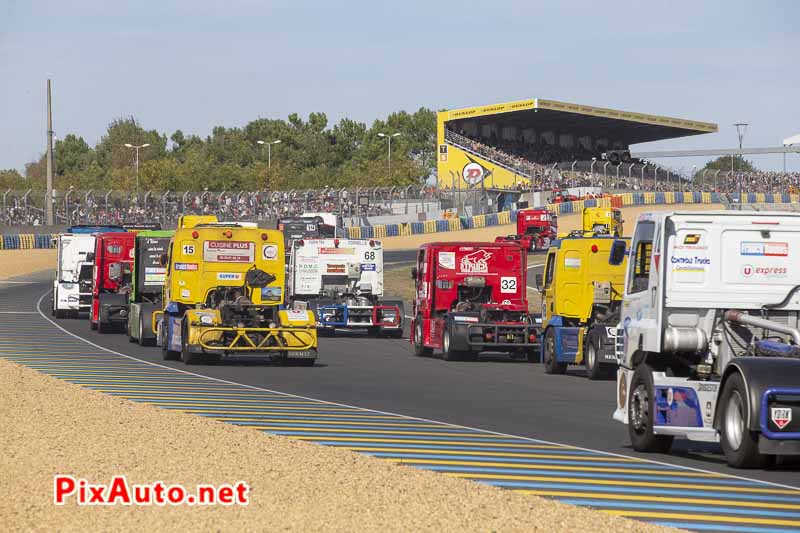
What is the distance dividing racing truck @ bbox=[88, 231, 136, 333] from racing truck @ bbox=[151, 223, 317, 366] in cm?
839

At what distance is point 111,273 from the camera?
41062 millimetres

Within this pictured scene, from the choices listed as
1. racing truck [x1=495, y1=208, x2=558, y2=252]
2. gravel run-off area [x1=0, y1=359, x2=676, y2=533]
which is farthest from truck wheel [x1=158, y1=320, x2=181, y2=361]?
racing truck [x1=495, y1=208, x2=558, y2=252]

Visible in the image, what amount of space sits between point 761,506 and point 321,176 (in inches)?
5459

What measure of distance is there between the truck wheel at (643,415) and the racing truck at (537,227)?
2359 inches

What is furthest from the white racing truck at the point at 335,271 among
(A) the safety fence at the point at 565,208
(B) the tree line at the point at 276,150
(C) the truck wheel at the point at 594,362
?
(B) the tree line at the point at 276,150

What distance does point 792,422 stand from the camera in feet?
44.1

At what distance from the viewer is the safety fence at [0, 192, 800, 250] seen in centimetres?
8506

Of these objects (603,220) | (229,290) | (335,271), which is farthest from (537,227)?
(229,290)

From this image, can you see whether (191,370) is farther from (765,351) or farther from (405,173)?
(405,173)

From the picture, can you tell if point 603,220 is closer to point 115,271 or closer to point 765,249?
point 115,271

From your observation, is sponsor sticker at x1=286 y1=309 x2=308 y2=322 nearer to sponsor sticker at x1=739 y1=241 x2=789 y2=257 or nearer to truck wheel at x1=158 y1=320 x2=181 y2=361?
truck wheel at x1=158 y1=320 x2=181 y2=361

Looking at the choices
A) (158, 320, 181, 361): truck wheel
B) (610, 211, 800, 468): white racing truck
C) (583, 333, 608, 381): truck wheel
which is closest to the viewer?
(610, 211, 800, 468): white racing truck

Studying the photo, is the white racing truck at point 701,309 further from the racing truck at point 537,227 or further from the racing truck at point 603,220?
the racing truck at point 537,227

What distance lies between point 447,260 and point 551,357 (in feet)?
19.6
